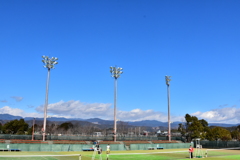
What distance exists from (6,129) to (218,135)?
98591 millimetres

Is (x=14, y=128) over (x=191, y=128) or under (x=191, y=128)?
under

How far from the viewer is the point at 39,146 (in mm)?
Answer: 41594

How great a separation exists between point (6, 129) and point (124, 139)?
74521 millimetres

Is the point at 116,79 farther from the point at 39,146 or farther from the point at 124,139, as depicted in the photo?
the point at 39,146

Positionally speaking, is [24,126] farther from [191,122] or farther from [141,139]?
[191,122]

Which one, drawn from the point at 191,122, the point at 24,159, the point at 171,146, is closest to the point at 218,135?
the point at 191,122

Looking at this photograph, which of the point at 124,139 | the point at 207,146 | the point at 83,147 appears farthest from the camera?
the point at 124,139

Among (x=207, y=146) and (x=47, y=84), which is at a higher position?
(x=47, y=84)

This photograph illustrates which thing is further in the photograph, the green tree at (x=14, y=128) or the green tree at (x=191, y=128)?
the green tree at (x=14, y=128)

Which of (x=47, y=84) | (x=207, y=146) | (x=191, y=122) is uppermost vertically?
(x=47, y=84)

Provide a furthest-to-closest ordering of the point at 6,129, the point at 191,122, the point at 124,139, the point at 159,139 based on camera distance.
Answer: the point at 6,129, the point at 191,122, the point at 159,139, the point at 124,139

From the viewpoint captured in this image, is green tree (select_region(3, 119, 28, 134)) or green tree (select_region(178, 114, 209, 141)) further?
green tree (select_region(3, 119, 28, 134))

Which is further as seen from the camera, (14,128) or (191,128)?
(14,128)

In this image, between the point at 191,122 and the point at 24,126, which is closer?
the point at 191,122
